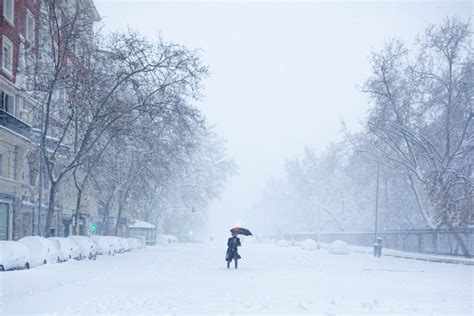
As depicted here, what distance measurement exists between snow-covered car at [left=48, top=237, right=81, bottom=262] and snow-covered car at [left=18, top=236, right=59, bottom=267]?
1.57 m

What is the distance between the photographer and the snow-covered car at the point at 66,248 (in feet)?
74.1

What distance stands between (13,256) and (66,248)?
6.65 metres

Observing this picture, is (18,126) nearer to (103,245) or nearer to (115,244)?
(103,245)

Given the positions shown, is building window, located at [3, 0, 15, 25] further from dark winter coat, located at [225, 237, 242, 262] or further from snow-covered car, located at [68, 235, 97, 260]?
dark winter coat, located at [225, 237, 242, 262]

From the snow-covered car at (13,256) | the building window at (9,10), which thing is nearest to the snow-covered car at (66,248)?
the snow-covered car at (13,256)

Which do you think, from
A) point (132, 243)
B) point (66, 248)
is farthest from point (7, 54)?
point (132, 243)

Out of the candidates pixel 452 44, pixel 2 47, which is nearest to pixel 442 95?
pixel 452 44

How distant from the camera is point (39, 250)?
63.6 ft

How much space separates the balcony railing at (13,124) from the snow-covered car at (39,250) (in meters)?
10.8

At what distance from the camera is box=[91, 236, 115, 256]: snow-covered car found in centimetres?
3234

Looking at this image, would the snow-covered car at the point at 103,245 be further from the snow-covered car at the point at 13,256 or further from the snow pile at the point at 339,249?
the snow pile at the point at 339,249

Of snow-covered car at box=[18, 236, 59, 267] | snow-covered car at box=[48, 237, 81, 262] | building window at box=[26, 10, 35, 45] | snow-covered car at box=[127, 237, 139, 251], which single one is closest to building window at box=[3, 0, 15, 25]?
building window at box=[26, 10, 35, 45]

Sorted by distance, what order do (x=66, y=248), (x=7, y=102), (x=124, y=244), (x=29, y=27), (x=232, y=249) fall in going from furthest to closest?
(x=124, y=244) < (x=29, y=27) < (x=7, y=102) < (x=66, y=248) < (x=232, y=249)

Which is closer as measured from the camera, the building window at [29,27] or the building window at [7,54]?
the building window at [7,54]
